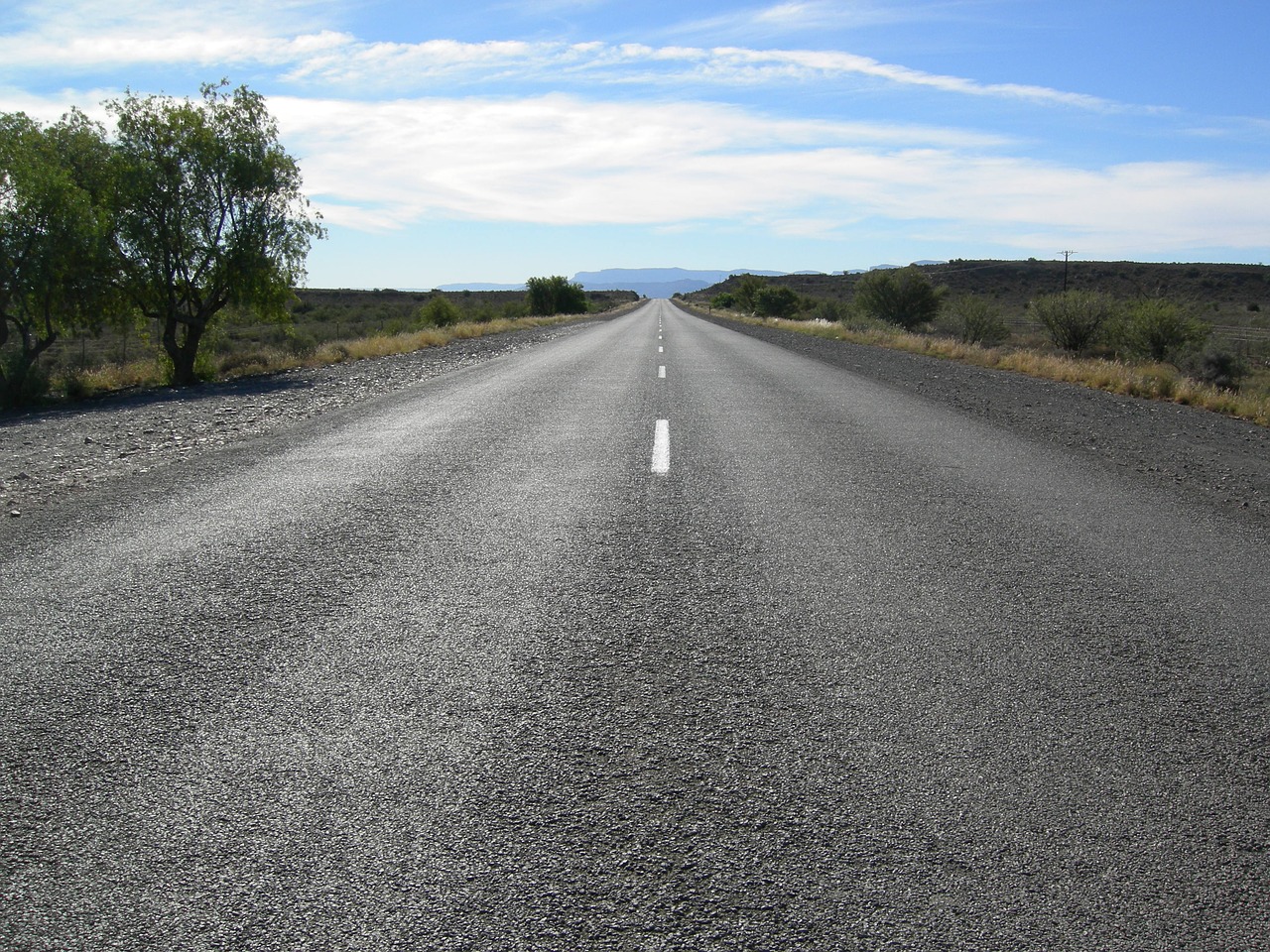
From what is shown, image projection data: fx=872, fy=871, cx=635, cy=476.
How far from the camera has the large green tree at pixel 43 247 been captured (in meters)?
16.2

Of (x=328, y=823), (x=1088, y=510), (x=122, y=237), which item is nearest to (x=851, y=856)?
(x=328, y=823)

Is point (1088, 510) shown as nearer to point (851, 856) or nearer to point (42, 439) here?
point (851, 856)

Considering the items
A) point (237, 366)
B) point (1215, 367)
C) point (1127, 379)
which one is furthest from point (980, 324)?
point (237, 366)

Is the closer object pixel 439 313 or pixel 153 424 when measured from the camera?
pixel 153 424

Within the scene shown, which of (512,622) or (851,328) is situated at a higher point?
(851,328)

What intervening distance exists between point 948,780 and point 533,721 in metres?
1.39

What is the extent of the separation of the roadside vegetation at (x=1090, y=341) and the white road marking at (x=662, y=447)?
9568 mm

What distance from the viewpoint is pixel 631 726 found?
3.05 meters

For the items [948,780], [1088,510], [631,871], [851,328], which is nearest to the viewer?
[631,871]

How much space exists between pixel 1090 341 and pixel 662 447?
25.3 m

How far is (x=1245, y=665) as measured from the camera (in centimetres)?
370

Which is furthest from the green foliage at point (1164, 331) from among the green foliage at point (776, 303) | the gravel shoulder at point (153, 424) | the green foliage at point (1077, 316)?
the green foliage at point (776, 303)

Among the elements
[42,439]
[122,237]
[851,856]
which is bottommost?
[851,856]

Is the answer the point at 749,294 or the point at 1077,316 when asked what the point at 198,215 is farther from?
the point at 749,294
